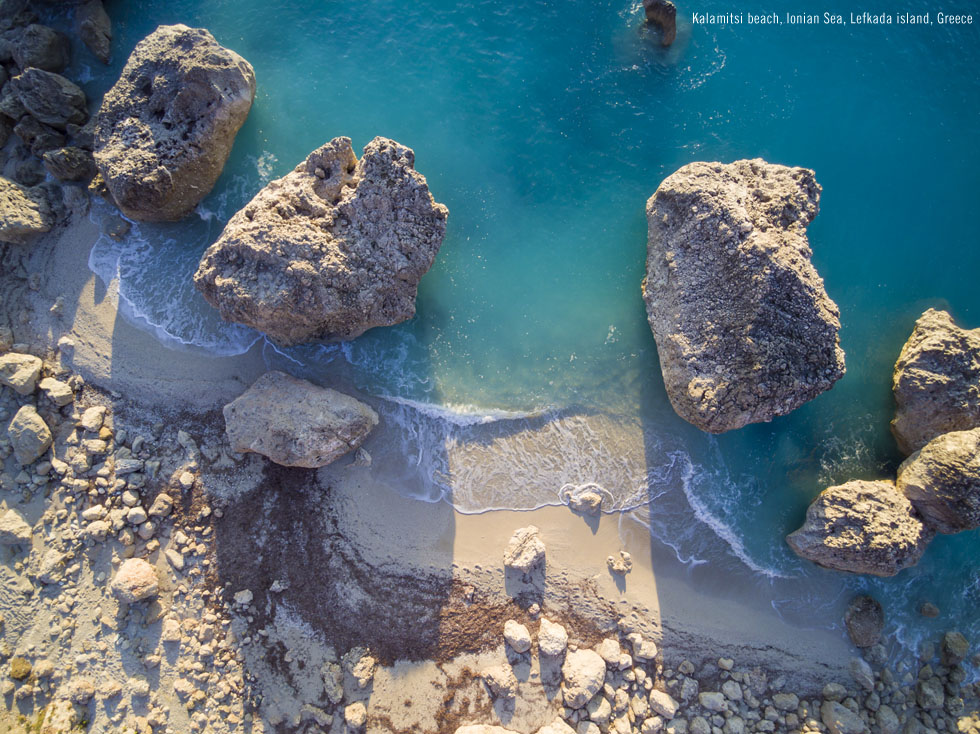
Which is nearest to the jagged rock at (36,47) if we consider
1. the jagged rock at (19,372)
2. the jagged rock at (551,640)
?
the jagged rock at (19,372)

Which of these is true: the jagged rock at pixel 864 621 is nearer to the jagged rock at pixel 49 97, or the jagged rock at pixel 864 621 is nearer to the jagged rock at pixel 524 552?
the jagged rock at pixel 524 552

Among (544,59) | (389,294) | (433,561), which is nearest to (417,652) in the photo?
(433,561)

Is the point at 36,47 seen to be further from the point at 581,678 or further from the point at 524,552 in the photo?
the point at 581,678

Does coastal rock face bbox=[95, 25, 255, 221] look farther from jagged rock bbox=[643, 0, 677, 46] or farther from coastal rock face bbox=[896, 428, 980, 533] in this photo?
coastal rock face bbox=[896, 428, 980, 533]

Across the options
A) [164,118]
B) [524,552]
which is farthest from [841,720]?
[164,118]

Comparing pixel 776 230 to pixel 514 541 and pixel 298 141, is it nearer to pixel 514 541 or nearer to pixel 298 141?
pixel 514 541

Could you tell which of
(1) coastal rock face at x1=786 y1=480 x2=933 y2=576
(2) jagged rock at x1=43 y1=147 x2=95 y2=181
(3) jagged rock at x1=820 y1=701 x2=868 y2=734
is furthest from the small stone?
(2) jagged rock at x1=43 y1=147 x2=95 y2=181
